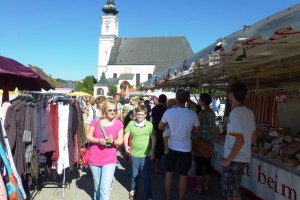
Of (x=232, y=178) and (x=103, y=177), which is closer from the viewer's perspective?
(x=232, y=178)

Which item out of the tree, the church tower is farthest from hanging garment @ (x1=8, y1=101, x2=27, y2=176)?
the church tower

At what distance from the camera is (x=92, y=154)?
4.15 metres

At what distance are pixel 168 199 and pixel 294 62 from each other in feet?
10.7

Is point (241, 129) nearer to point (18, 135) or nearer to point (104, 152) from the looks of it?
point (104, 152)

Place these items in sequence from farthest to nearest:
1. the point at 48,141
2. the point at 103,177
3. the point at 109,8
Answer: the point at 109,8, the point at 48,141, the point at 103,177

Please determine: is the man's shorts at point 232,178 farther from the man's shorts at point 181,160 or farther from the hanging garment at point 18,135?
the hanging garment at point 18,135

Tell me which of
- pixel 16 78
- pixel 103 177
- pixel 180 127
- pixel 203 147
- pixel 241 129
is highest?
pixel 16 78

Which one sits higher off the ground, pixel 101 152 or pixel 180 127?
pixel 180 127

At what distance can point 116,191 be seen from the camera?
5.89 m

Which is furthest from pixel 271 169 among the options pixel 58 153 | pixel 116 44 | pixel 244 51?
pixel 116 44

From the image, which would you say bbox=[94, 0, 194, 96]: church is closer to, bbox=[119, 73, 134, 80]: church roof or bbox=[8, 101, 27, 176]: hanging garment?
bbox=[119, 73, 134, 80]: church roof

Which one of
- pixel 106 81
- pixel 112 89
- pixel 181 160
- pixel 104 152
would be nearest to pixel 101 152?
pixel 104 152

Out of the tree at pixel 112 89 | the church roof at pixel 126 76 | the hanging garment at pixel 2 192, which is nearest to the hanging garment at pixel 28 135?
the hanging garment at pixel 2 192

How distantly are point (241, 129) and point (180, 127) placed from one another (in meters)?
1.24
